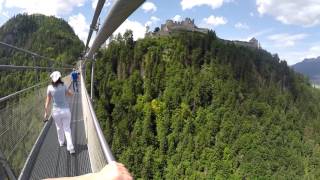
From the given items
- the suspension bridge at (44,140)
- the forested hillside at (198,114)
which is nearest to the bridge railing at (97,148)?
the suspension bridge at (44,140)

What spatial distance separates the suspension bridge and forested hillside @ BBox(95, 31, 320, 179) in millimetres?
76723

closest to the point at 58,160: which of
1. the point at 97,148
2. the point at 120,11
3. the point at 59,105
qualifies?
the point at 59,105

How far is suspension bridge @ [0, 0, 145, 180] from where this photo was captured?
3089 mm

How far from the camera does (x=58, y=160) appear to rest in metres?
7.35

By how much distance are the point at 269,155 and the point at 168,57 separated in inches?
1479

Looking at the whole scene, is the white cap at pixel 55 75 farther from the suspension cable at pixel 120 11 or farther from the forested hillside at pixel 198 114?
the forested hillside at pixel 198 114

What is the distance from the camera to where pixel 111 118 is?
345 feet

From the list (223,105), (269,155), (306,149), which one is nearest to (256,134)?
(269,155)

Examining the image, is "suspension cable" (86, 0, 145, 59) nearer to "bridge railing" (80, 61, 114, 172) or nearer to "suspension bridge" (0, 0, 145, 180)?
"suspension bridge" (0, 0, 145, 180)

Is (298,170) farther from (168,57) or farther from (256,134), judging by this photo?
(168,57)

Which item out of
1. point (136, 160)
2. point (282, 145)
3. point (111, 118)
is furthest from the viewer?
point (282, 145)

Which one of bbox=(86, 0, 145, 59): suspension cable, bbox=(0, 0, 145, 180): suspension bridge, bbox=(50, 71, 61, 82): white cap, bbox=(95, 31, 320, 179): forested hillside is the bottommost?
bbox=(95, 31, 320, 179): forested hillside

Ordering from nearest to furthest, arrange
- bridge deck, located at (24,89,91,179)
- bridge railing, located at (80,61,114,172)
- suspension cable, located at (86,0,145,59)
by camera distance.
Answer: suspension cable, located at (86,0,145,59)
bridge railing, located at (80,61,114,172)
bridge deck, located at (24,89,91,179)

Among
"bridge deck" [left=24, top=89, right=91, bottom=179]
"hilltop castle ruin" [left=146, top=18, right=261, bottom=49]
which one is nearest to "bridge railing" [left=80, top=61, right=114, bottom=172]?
"bridge deck" [left=24, top=89, right=91, bottom=179]
